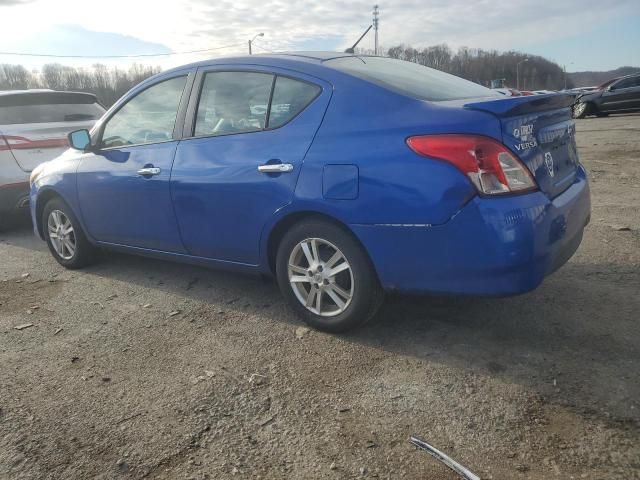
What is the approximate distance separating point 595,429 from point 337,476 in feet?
3.61

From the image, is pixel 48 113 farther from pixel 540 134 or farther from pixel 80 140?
pixel 540 134

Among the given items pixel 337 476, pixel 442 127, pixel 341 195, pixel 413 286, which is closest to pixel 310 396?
pixel 337 476

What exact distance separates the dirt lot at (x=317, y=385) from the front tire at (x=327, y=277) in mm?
154

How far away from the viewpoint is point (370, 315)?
3.24m

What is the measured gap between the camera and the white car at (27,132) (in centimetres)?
646

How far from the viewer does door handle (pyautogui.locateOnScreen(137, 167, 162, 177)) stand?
4.00m

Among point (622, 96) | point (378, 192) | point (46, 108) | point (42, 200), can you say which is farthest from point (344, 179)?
point (622, 96)

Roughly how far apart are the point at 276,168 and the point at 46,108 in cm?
498

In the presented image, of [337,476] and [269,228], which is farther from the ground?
[269,228]

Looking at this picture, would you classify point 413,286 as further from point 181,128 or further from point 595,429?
point 181,128

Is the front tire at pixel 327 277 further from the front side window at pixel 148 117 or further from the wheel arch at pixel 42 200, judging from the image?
the wheel arch at pixel 42 200

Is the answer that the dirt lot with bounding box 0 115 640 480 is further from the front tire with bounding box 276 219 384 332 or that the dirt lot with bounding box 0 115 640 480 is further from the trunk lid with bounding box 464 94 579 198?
the trunk lid with bounding box 464 94 579 198

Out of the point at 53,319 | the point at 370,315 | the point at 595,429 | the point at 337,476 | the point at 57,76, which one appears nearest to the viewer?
the point at 337,476

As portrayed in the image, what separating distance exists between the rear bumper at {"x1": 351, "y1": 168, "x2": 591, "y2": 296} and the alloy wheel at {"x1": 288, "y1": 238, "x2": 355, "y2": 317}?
27 cm
